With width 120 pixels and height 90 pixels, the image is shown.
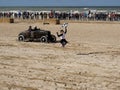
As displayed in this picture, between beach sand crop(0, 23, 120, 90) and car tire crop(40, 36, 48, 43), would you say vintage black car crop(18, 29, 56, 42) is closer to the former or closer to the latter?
car tire crop(40, 36, 48, 43)

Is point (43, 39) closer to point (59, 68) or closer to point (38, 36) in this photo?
point (38, 36)

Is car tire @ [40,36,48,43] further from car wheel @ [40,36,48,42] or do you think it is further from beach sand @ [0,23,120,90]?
beach sand @ [0,23,120,90]

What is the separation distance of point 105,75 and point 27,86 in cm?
297

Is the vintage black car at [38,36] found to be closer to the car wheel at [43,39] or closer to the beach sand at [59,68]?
the car wheel at [43,39]

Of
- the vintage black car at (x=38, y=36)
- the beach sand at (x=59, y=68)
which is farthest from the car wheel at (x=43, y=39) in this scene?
the beach sand at (x=59, y=68)

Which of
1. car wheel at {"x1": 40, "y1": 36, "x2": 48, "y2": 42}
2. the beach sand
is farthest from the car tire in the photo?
the beach sand

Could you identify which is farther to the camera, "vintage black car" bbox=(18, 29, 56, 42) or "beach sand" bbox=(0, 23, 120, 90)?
"vintage black car" bbox=(18, 29, 56, 42)

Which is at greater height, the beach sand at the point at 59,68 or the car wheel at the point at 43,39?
the beach sand at the point at 59,68

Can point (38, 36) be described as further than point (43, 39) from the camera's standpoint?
Yes

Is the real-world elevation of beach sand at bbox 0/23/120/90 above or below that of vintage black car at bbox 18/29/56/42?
above

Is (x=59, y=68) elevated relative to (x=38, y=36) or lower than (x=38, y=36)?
elevated

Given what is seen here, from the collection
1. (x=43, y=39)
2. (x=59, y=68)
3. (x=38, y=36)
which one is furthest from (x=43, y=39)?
(x=59, y=68)

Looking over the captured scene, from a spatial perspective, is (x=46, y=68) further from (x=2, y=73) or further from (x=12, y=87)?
(x=12, y=87)

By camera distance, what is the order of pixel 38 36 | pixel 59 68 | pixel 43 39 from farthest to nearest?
pixel 38 36 → pixel 43 39 → pixel 59 68
